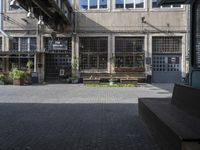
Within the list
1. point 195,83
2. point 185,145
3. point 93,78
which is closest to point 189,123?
point 185,145

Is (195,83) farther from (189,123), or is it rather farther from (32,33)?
(32,33)

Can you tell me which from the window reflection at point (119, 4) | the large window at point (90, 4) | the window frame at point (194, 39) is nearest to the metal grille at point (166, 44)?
the window reflection at point (119, 4)

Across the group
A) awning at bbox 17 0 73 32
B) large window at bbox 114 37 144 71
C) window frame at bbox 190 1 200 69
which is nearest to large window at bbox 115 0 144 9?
large window at bbox 114 37 144 71

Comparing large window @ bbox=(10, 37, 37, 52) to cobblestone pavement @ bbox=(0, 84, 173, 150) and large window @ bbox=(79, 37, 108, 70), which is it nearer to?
large window @ bbox=(79, 37, 108, 70)

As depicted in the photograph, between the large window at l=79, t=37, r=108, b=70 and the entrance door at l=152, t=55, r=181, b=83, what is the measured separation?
14.3 ft

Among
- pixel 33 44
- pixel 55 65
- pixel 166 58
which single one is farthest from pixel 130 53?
pixel 33 44

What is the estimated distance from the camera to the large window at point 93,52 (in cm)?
3381

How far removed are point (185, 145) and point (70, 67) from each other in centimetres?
2926

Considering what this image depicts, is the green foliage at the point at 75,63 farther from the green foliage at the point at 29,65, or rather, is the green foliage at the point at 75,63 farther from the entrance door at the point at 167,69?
the entrance door at the point at 167,69

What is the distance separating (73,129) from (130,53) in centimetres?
2460

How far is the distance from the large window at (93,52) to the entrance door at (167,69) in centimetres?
435

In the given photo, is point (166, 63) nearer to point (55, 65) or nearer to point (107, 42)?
point (107, 42)

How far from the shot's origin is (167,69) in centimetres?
3384

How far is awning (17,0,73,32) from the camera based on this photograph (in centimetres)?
2410
